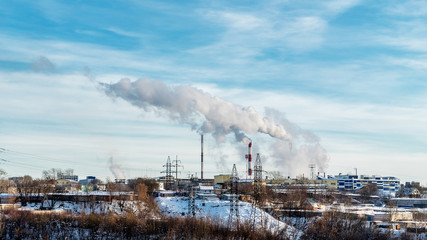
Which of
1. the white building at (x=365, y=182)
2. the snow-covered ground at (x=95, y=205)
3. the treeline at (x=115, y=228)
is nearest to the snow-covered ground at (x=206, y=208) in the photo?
the snow-covered ground at (x=95, y=205)

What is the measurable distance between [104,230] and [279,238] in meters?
10.4

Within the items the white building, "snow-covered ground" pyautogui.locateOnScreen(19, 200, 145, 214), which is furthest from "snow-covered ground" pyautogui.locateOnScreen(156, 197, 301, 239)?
A: the white building

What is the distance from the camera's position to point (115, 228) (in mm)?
30219

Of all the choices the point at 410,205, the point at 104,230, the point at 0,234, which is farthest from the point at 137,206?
the point at 410,205

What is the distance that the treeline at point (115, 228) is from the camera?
28.6 m

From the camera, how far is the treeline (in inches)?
1127

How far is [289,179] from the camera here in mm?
112438

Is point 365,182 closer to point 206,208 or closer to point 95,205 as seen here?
point 206,208

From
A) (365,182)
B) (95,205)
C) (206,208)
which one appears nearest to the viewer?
(206,208)

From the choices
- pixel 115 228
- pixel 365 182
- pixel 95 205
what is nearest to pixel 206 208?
pixel 95 205

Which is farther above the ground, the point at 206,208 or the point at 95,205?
the point at 95,205

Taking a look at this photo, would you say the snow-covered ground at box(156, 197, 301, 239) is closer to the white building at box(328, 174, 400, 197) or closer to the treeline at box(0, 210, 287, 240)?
the treeline at box(0, 210, 287, 240)

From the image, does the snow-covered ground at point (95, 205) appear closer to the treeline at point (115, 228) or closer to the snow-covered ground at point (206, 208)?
the snow-covered ground at point (206, 208)

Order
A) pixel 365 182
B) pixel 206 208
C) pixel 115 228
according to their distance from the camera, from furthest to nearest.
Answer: pixel 365 182
pixel 206 208
pixel 115 228
